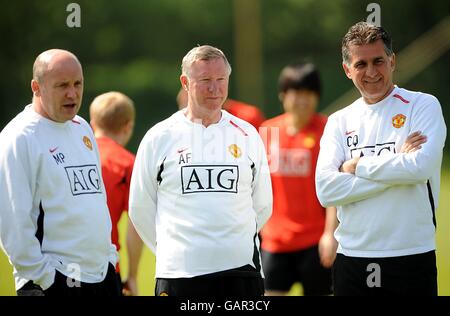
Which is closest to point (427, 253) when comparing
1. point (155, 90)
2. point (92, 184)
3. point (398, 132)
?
point (398, 132)

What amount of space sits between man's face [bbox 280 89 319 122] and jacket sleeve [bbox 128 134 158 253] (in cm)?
297

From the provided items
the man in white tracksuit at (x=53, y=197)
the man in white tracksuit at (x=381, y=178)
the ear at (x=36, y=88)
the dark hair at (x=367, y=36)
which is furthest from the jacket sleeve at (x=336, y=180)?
the ear at (x=36, y=88)

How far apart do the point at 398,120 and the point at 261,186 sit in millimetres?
913

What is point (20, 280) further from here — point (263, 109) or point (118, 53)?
point (118, 53)

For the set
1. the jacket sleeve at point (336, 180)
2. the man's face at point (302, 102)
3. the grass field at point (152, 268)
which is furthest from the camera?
the grass field at point (152, 268)

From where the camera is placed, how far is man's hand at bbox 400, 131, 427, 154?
4.74 metres

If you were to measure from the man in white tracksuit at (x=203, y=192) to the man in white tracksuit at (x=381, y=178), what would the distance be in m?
0.49

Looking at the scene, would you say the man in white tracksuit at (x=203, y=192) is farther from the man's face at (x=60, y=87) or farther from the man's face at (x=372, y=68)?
the man's face at (x=372, y=68)

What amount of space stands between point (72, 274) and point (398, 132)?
2.03 meters

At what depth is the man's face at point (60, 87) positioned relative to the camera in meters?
4.67

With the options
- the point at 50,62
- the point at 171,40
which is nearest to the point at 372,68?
the point at 50,62

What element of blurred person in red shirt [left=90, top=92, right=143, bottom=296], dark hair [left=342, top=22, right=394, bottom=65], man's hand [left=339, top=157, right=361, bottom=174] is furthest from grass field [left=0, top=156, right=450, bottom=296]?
dark hair [left=342, top=22, right=394, bottom=65]

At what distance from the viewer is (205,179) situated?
484 cm

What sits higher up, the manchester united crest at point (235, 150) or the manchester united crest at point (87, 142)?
the manchester united crest at point (87, 142)
